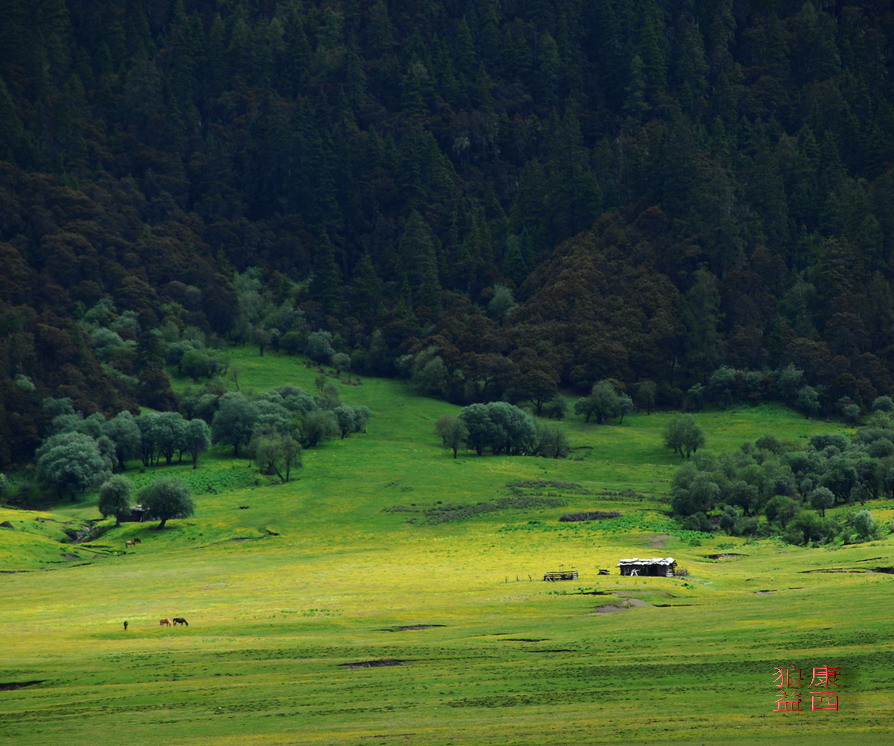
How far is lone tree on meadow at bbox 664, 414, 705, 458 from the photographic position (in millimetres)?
195000

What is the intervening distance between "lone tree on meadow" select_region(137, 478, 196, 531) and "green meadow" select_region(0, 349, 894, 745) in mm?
1940

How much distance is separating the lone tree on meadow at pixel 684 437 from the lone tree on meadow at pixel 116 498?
78898 millimetres

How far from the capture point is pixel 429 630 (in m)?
81.7

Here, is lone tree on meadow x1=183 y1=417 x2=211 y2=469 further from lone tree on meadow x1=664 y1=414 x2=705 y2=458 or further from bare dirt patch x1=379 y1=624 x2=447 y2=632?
bare dirt patch x1=379 y1=624 x2=447 y2=632

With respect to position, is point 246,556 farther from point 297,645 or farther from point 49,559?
point 297,645

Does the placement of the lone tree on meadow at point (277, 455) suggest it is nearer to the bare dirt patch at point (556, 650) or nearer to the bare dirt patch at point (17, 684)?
the bare dirt patch at point (17, 684)

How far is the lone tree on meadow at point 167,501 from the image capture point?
153 m

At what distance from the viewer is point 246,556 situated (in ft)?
447

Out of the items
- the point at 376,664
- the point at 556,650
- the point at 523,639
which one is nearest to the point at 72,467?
the point at 523,639

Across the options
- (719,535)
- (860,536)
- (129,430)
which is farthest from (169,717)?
(129,430)

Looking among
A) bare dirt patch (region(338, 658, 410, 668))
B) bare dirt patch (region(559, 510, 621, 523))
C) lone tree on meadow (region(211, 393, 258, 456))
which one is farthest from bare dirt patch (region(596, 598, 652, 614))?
lone tree on meadow (region(211, 393, 258, 456))

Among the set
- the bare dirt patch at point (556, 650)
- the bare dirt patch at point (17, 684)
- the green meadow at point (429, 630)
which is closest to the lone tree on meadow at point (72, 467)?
the green meadow at point (429, 630)

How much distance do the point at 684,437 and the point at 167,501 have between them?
7741 centimetres

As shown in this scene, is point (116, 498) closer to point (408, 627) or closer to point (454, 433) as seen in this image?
point (454, 433)
